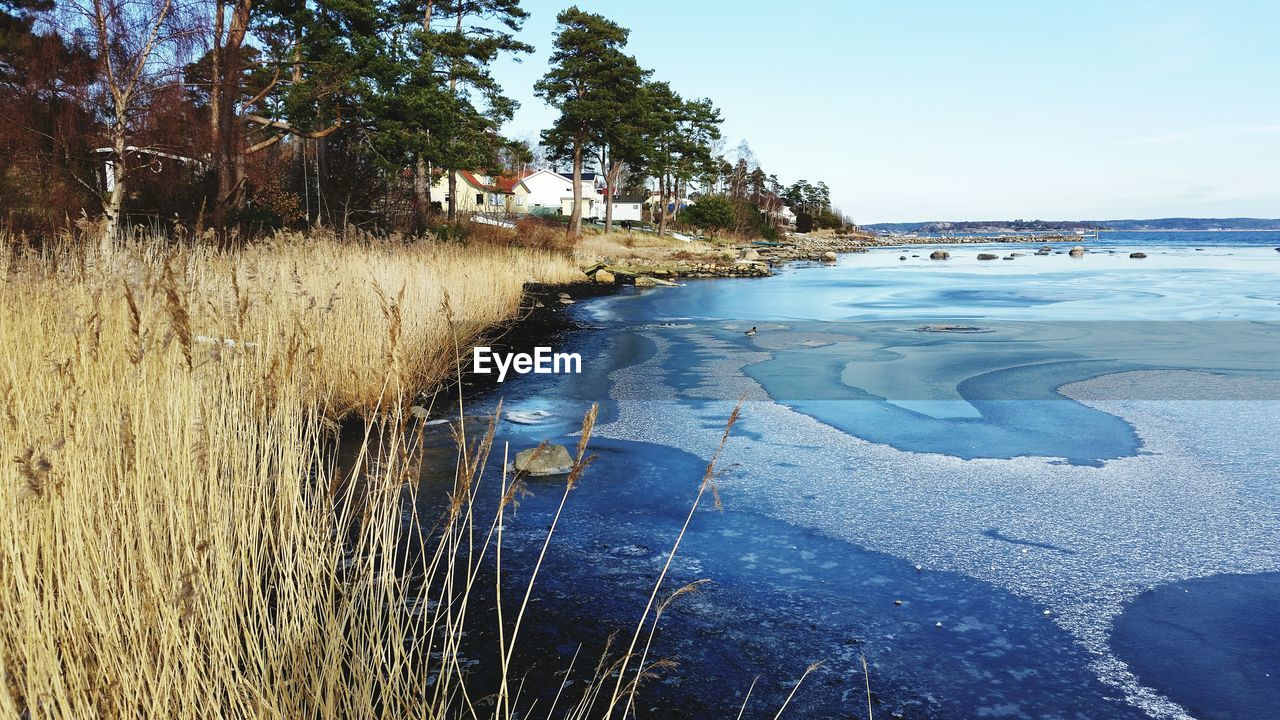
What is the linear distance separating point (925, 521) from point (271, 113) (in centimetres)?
2309

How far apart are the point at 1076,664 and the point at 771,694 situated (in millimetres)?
1233

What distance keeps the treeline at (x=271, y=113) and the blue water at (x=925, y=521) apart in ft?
10.1

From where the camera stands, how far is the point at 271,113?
23.5 metres

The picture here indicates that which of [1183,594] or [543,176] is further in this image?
[543,176]

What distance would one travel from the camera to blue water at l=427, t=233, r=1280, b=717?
3277 millimetres

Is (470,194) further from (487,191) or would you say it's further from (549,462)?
(549,462)

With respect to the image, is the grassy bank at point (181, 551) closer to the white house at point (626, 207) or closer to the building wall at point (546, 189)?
the building wall at point (546, 189)

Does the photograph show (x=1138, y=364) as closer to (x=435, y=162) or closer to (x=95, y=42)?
(x=95, y=42)

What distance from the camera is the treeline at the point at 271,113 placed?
36.4 feet

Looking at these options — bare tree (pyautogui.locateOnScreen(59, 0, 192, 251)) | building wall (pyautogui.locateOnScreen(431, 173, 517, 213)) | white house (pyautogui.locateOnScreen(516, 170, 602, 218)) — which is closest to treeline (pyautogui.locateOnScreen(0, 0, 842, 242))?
bare tree (pyautogui.locateOnScreen(59, 0, 192, 251))

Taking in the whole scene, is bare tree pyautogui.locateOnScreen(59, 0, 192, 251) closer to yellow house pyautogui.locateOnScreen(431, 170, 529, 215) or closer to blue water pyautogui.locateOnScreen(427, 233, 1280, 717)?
blue water pyautogui.locateOnScreen(427, 233, 1280, 717)

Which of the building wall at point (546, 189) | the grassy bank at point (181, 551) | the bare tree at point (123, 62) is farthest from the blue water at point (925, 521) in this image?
the building wall at point (546, 189)

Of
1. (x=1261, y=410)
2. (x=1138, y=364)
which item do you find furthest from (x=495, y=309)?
(x=1261, y=410)

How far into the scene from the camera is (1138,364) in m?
10.6
